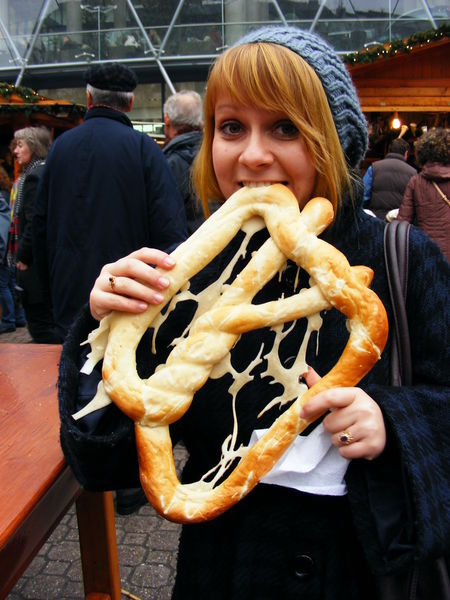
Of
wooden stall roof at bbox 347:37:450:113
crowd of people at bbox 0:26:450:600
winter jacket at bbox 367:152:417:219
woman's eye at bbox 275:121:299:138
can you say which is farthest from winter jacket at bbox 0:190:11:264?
wooden stall roof at bbox 347:37:450:113

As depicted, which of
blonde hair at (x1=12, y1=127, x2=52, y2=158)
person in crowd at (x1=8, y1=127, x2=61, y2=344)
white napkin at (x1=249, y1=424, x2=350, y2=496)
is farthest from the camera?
blonde hair at (x1=12, y1=127, x2=52, y2=158)

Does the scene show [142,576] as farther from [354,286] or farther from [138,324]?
[354,286]

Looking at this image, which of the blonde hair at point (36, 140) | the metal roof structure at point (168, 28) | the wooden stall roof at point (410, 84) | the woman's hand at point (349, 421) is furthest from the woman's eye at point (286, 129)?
the metal roof structure at point (168, 28)

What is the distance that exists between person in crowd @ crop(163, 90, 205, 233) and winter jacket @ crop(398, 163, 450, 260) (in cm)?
226

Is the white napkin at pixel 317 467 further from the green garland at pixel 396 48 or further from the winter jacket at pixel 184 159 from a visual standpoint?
the green garland at pixel 396 48

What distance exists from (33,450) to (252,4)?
15758mm

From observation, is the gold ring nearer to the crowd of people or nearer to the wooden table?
the crowd of people

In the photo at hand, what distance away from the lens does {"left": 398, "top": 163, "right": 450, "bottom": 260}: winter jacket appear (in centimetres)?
479

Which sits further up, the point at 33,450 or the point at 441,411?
the point at 441,411

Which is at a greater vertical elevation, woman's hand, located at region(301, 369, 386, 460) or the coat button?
woman's hand, located at region(301, 369, 386, 460)

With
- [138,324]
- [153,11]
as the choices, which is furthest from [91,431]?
[153,11]

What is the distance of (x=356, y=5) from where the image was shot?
45.4ft

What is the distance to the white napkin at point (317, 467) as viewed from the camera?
1.07 metres

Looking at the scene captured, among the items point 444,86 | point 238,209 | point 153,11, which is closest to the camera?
point 238,209
